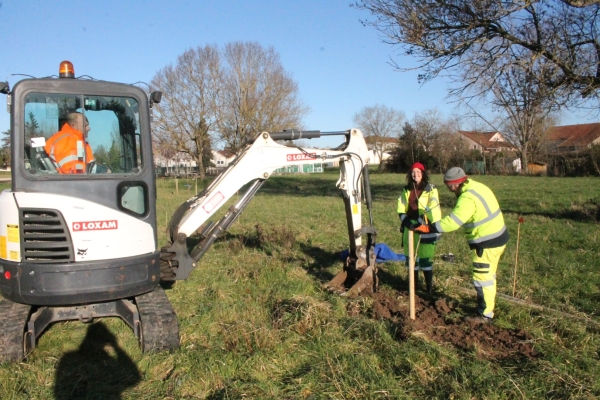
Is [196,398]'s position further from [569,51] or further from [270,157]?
[569,51]

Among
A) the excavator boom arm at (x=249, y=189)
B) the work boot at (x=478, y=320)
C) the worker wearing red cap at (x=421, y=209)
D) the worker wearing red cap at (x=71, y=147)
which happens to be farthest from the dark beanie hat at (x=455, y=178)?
the worker wearing red cap at (x=71, y=147)

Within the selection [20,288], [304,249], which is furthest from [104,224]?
[304,249]

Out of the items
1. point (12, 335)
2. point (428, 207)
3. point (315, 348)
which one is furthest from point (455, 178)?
point (12, 335)

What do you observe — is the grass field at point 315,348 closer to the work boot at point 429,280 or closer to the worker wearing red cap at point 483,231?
the work boot at point 429,280

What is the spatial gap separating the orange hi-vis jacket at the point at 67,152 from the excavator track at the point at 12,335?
1.62 m

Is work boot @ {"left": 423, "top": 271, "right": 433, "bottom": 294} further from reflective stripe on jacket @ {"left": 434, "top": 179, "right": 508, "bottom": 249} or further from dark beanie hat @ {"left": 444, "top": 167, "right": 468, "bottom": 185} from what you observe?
dark beanie hat @ {"left": 444, "top": 167, "right": 468, "bottom": 185}

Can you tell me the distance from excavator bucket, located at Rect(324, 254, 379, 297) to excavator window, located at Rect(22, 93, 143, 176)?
341cm

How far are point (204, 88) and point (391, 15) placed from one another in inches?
1230

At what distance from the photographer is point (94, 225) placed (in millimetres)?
5293

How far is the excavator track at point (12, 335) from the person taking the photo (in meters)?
5.43

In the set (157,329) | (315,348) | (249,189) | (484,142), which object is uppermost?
(484,142)

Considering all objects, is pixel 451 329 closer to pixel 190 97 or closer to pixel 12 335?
pixel 12 335

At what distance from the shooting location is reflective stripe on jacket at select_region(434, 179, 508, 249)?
20.4 feet

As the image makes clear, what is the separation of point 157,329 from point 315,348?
5.40ft
